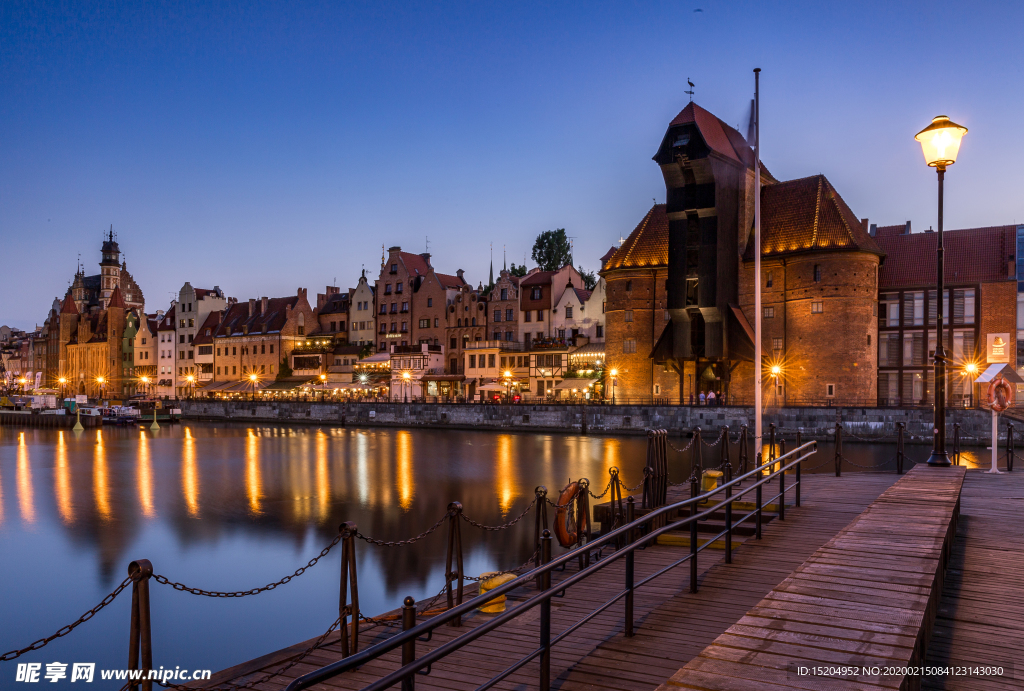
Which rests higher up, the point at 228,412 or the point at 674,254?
the point at 674,254

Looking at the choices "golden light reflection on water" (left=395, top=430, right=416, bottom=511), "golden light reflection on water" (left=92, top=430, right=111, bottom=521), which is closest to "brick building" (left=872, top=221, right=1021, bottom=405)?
"golden light reflection on water" (left=395, top=430, right=416, bottom=511)

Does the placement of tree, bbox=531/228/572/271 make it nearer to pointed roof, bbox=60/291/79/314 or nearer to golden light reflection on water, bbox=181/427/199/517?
golden light reflection on water, bbox=181/427/199/517

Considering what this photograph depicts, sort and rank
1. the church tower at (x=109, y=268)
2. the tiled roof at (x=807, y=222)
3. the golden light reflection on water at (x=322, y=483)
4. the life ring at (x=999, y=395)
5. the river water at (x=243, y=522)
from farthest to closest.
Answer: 1. the church tower at (x=109, y=268)
2. the tiled roof at (x=807, y=222)
3. the golden light reflection on water at (x=322, y=483)
4. the life ring at (x=999, y=395)
5. the river water at (x=243, y=522)

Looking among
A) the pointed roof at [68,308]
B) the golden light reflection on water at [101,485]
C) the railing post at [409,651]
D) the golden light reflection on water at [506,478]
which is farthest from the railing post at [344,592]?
the pointed roof at [68,308]

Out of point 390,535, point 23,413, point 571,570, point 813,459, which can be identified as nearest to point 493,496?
point 390,535

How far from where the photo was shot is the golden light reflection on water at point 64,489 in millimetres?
25230

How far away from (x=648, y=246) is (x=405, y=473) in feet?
94.8

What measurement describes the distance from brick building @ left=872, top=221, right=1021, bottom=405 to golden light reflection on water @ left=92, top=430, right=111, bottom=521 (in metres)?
44.9

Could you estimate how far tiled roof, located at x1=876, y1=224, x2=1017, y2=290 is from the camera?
46312 mm

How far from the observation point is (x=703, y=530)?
1080 cm

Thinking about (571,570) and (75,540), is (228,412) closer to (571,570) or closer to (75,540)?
(75,540)

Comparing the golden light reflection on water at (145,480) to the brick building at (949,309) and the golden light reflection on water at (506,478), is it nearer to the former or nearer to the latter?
the golden light reflection on water at (506,478)

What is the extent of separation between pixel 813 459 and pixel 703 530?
29285 millimetres

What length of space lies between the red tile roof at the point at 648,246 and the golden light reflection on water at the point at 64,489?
38102 millimetres
